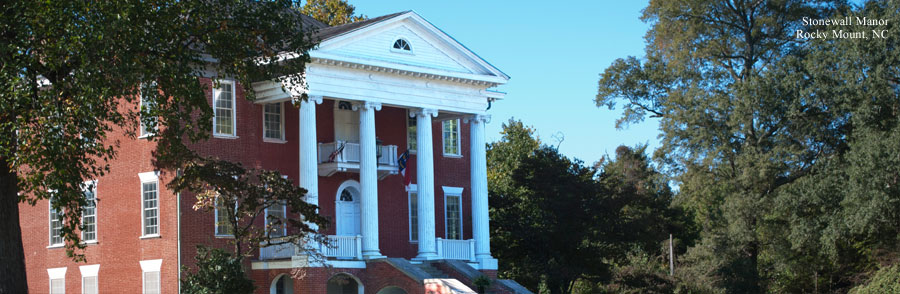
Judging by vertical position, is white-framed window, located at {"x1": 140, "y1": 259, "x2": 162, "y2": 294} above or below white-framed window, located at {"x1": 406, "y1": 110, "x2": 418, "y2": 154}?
below

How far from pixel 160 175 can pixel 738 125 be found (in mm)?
23020

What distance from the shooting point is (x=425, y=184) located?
3588 cm

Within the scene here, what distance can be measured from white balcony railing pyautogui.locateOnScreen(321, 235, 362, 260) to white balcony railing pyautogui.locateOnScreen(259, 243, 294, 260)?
1.25 metres

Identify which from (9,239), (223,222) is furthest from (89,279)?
(9,239)

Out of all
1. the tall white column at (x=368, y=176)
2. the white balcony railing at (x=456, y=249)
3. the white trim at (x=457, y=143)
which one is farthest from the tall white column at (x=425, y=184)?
the white trim at (x=457, y=143)

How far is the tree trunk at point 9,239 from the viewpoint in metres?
20.3

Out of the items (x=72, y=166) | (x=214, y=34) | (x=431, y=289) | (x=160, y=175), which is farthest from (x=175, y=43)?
(x=431, y=289)

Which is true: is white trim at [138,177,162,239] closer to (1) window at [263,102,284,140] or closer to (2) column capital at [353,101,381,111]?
(1) window at [263,102,284,140]

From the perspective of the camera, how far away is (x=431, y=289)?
31.5 meters

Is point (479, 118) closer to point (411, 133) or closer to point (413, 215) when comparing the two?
point (411, 133)

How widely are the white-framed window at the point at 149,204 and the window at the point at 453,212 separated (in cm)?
1147

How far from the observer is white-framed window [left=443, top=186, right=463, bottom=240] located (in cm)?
3953

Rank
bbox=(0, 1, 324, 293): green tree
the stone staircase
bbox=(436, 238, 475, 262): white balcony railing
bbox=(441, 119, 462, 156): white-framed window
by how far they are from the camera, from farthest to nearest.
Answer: bbox=(441, 119, 462, 156): white-framed window
bbox=(436, 238, 475, 262): white balcony railing
the stone staircase
bbox=(0, 1, 324, 293): green tree

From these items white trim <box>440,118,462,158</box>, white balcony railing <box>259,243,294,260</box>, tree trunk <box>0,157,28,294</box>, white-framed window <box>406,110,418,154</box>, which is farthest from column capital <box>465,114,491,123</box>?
tree trunk <box>0,157,28,294</box>
